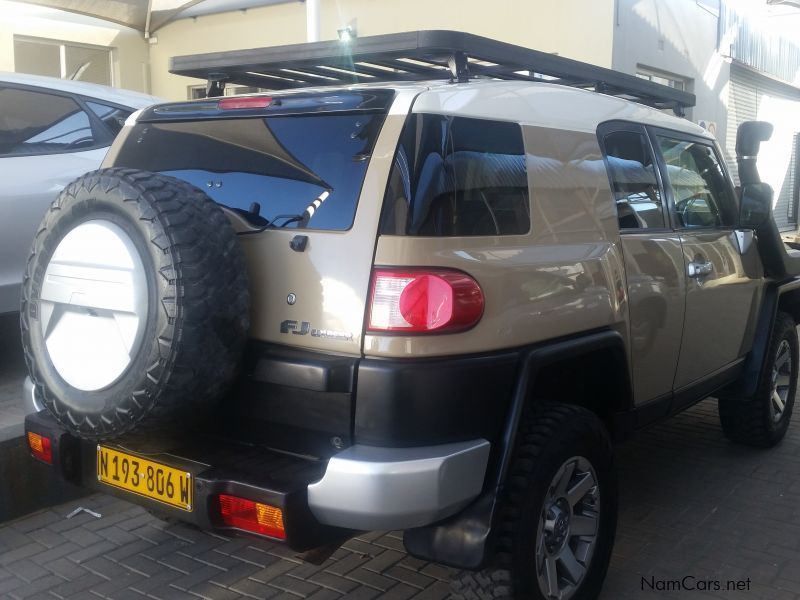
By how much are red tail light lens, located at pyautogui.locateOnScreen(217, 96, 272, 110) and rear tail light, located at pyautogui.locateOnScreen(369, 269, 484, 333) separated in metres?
0.86

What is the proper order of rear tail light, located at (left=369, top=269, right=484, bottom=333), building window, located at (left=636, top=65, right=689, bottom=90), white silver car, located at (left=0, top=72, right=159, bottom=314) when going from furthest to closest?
building window, located at (left=636, top=65, right=689, bottom=90)
white silver car, located at (left=0, top=72, right=159, bottom=314)
rear tail light, located at (left=369, top=269, right=484, bottom=333)

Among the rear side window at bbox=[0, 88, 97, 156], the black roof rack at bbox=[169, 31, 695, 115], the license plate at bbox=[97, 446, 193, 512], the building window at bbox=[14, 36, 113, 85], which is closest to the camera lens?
the license plate at bbox=[97, 446, 193, 512]

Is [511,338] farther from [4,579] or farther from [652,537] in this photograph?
[4,579]

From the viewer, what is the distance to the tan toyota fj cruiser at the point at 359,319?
8.23 ft

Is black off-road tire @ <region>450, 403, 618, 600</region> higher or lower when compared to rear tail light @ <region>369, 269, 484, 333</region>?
lower

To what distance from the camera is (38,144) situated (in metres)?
5.35

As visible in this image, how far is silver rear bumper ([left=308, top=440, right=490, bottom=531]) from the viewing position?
7.94 ft

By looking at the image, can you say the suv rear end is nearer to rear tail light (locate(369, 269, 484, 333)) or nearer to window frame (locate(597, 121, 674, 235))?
rear tail light (locate(369, 269, 484, 333))

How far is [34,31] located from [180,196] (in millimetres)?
11562

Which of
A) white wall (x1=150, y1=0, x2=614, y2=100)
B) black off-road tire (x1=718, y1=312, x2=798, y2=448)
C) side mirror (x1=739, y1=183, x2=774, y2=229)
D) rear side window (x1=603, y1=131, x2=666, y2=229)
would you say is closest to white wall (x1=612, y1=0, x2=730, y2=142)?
white wall (x1=150, y1=0, x2=614, y2=100)

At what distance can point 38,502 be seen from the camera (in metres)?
4.13

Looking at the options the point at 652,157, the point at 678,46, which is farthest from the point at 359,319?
the point at 678,46

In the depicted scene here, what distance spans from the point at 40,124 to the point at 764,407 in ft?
15.2

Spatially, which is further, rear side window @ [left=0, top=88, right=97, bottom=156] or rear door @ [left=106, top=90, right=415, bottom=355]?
rear side window @ [left=0, top=88, right=97, bottom=156]
